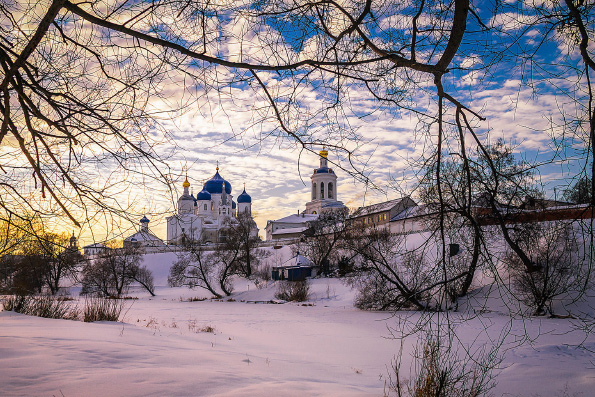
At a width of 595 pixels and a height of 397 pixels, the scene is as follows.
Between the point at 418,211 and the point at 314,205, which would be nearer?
the point at 418,211

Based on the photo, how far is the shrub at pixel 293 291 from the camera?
32.9m

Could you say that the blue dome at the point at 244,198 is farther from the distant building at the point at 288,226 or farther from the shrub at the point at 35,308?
the shrub at the point at 35,308

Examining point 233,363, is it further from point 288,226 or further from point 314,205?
point 314,205

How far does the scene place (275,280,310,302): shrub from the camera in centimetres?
3288

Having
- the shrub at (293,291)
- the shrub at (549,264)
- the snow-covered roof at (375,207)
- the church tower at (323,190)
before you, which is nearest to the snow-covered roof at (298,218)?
the church tower at (323,190)

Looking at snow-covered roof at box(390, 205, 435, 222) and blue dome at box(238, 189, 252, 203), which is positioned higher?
blue dome at box(238, 189, 252, 203)

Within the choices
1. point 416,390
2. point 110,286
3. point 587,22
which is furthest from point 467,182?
point 110,286

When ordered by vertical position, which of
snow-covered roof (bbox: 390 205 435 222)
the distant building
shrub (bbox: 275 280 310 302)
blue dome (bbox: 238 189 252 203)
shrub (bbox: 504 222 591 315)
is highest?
blue dome (bbox: 238 189 252 203)

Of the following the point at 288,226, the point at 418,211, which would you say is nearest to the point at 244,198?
the point at 288,226

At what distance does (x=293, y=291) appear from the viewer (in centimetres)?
3378

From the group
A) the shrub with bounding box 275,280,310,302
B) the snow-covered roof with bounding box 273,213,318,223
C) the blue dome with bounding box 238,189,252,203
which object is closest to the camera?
the shrub with bounding box 275,280,310,302

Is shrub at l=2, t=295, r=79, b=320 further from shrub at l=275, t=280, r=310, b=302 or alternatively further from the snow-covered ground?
shrub at l=275, t=280, r=310, b=302

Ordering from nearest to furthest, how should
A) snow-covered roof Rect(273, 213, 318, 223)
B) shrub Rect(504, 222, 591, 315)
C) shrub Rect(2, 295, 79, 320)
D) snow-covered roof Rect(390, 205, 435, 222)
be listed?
shrub Rect(504, 222, 591, 315) → snow-covered roof Rect(390, 205, 435, 222) → shrub Rect(2, 295, 79, 320) → snow-covered roof Rect(273, 213, 318, 223)

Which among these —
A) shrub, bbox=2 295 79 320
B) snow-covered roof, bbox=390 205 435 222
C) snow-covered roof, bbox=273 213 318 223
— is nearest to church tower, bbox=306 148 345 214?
snow-covered roof, bbox=273 213 318 223
